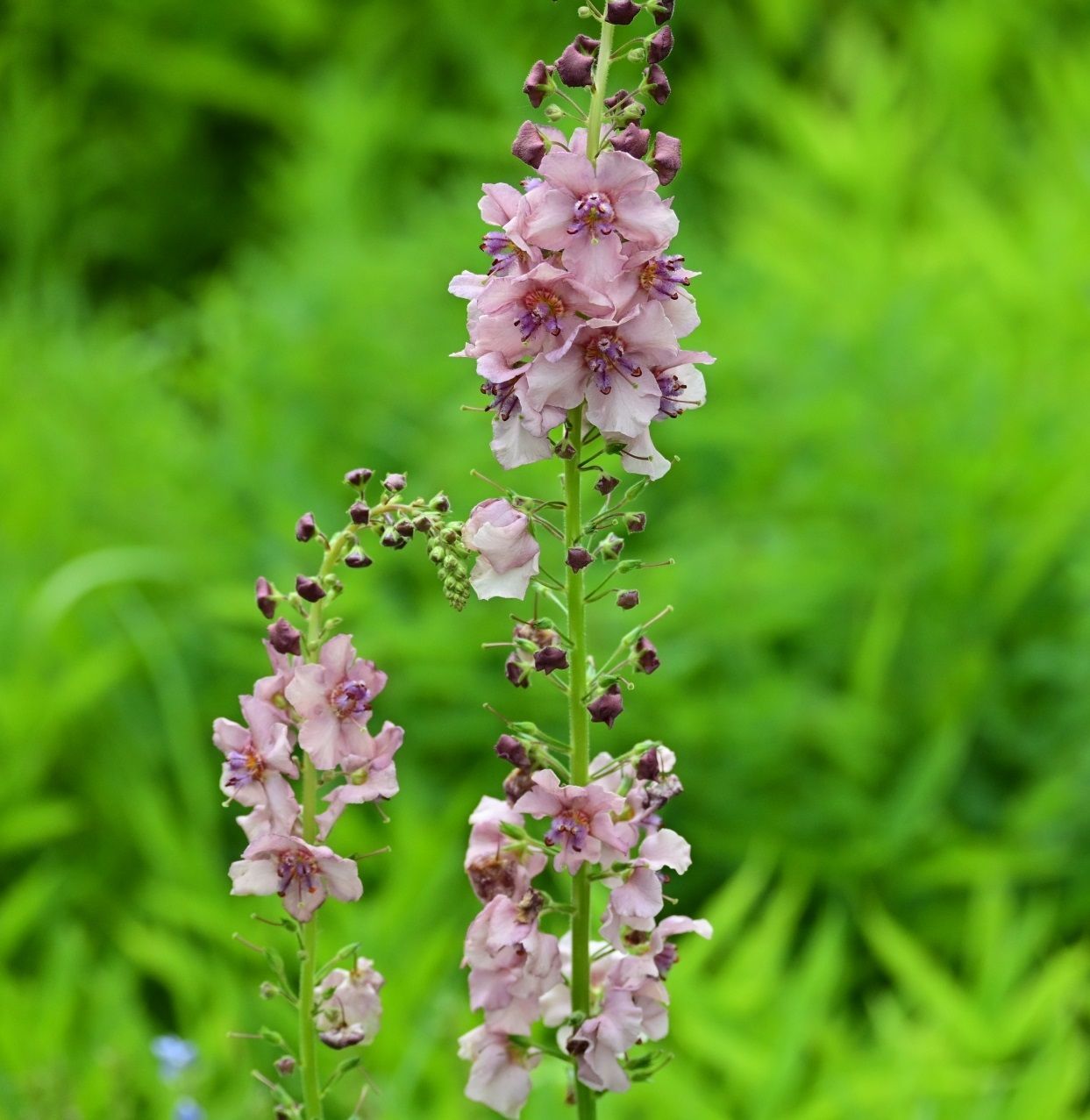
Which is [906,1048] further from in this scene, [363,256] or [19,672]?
[363,256]

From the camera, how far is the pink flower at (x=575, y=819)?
4.88 feet

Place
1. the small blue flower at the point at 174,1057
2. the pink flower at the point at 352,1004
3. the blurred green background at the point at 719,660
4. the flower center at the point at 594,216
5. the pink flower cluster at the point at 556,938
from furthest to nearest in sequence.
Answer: the blurred green background at the point at 719,660 < the small blue flower at the point at 174,1057 < the pink flower at the point at 352,1004 < the pink flower cluster at the point at 556,938 < the flower center at the point at 594,216

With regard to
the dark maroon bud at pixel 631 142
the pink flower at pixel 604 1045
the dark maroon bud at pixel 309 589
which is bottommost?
the pink flower at pixel 604 1045

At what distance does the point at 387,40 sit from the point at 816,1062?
19.7 feet

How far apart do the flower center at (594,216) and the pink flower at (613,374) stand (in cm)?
8

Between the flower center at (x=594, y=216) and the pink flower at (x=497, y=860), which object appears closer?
the flower center at (x=594, y=216)

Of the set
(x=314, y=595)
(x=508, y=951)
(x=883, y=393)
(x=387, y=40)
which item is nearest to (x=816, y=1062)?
(x=883, y=393)

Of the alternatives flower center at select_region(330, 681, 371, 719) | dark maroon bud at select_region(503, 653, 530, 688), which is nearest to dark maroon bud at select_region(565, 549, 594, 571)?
dark maroon bud at select_region(503, 653, 530, 688)

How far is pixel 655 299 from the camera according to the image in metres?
1.46

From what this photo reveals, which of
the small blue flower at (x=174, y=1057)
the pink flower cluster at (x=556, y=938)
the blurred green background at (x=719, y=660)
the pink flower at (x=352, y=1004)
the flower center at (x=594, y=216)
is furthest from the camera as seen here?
the blurred green background at (x=719, y=660)

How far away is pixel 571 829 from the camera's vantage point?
1.50 m

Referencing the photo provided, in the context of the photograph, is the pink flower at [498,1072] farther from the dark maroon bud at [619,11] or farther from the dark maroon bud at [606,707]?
the dark maroon bud at [619,11]

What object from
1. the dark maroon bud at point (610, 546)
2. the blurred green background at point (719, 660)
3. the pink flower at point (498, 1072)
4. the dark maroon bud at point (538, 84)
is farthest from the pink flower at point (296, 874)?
the blurred green background at point (719, 660)

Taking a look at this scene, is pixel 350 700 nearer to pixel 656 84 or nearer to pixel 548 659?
pixel 548 659
